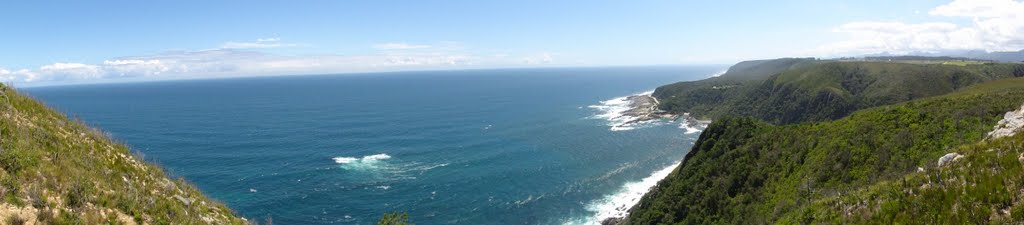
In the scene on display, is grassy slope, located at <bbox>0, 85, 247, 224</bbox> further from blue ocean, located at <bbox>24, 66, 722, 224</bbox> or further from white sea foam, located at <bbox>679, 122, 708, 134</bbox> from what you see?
white sea foam, located at <bbox>679, 122, 708, 134</bbox>

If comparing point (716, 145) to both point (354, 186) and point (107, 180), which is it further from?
point (107, 180)

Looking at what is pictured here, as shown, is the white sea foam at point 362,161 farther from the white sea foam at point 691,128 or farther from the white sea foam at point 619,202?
the white sea foam at point 691,128

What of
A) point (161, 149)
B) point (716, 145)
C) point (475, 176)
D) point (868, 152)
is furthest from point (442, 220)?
point (161, 149)

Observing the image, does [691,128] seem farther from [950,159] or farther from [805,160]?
[950,159]

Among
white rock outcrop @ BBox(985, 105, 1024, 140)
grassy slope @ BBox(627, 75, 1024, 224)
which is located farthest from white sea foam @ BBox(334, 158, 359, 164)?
white rock outcrop @ BBox(985, 105, 1024, 140)

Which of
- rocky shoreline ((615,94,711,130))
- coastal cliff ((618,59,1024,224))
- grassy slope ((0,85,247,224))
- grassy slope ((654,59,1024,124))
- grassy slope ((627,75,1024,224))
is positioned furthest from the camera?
rocky shoreline ((615,94,711,130))

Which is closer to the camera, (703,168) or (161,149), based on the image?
(703,168)

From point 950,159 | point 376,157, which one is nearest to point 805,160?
point 950,159
